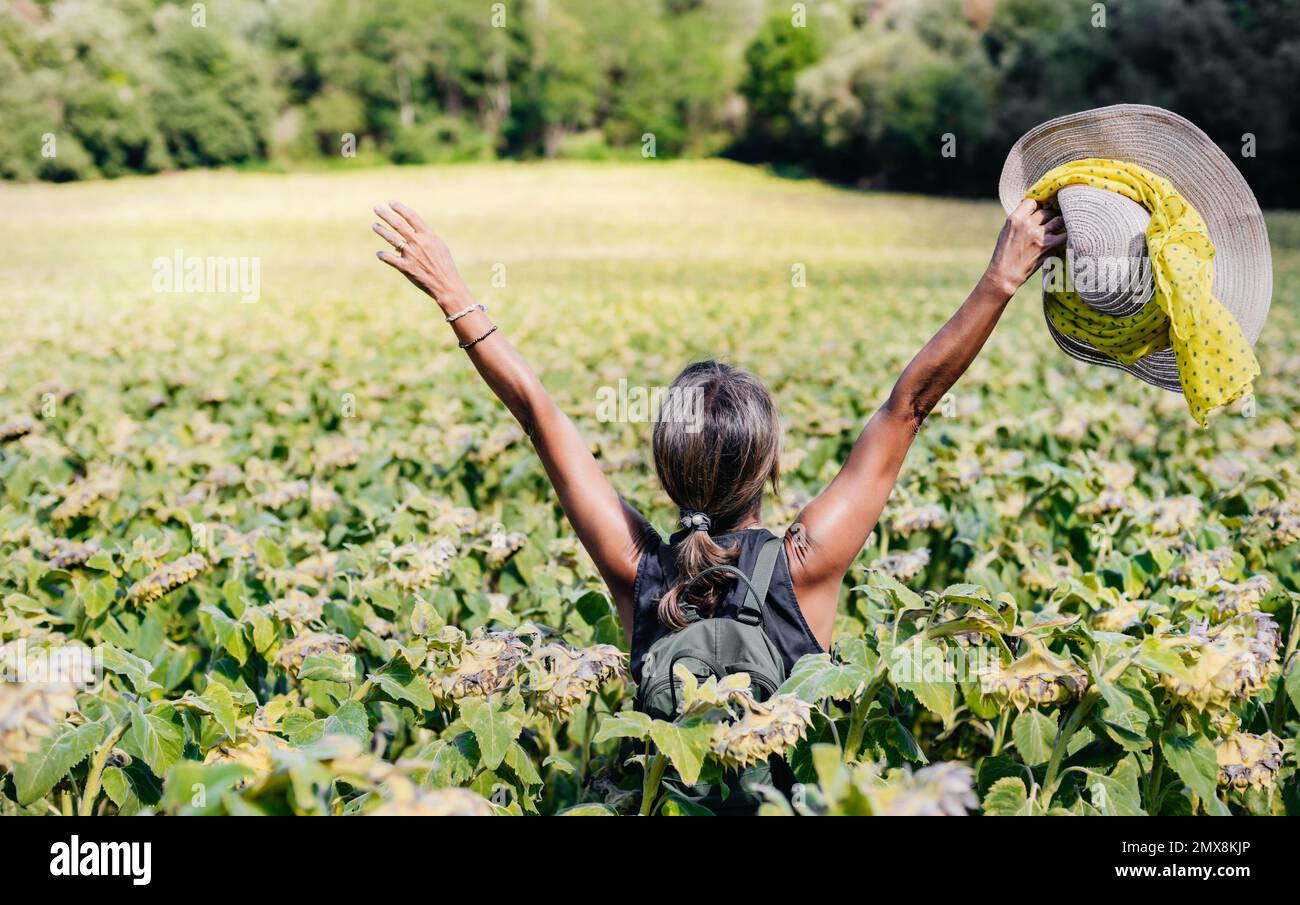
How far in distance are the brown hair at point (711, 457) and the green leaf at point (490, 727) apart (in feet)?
0.96

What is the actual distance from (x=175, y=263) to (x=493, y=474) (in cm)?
2155

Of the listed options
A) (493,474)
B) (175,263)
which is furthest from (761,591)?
(175,263)

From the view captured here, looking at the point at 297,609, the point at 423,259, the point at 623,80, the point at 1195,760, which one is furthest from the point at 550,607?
the point at 623,80

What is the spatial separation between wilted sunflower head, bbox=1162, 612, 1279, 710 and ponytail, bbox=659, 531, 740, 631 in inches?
26.7

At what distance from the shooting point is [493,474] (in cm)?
439

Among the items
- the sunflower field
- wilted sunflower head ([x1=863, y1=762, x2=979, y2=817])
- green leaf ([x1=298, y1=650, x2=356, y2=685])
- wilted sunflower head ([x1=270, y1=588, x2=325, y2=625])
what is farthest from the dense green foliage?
wilted sunflower head ([x1=863, y1=762, x2=979, y2=817])

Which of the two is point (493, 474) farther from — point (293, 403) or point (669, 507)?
point (293, 403)

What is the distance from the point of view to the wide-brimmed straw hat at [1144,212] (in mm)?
1999

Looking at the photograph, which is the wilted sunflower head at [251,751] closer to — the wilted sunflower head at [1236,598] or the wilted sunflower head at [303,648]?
the wilted sunflower head at [303,648]

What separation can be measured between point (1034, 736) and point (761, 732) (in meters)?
0.65

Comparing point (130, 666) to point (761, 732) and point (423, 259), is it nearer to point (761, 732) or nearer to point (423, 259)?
point (423, 259)

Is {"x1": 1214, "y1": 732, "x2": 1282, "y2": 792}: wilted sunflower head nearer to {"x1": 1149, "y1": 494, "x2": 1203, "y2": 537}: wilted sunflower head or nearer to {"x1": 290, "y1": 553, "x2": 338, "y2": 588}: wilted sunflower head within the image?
{"x1": 1149, "y1": 494, "x2": 1203, "y2": 537}: wilted sunflower head

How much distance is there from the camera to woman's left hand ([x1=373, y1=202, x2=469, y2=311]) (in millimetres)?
2107

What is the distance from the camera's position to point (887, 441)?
6.55 feet
